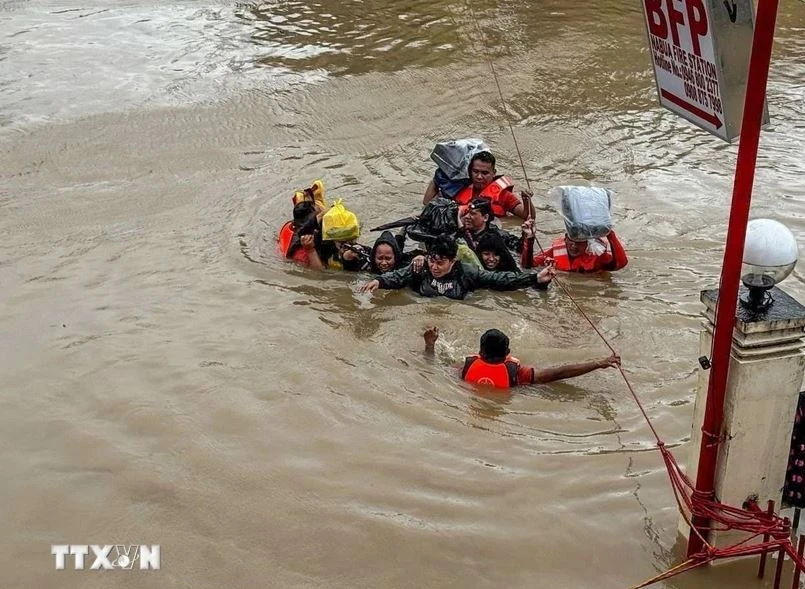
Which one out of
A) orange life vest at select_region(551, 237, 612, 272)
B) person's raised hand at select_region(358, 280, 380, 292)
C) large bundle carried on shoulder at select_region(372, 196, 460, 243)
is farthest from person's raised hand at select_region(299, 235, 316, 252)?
orange life vest at select_region(551, 237, 612, 272)

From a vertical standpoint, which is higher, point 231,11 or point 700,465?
point 231,11

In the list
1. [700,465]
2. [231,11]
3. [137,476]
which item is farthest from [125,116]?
[700,465]

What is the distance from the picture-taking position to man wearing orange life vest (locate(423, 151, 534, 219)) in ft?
29.7

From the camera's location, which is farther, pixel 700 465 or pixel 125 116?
pixel 125 116

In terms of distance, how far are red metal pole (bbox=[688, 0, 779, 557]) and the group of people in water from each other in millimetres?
3379

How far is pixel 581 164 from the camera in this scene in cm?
1033

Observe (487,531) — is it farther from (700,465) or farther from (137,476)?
(137,476)

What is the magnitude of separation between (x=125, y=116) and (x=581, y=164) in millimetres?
5795

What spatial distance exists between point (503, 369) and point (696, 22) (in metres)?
2.83

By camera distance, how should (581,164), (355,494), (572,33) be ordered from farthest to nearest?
(572,33) < (581,164) < (355,494)

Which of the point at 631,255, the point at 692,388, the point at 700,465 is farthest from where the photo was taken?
the point at 631,255

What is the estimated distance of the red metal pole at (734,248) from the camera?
10.5 ft

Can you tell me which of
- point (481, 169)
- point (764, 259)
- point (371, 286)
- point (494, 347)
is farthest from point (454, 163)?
point (764, 259)

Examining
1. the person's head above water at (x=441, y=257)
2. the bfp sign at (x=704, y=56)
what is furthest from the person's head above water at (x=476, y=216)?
the bfp sign at (x=704, y=56)
